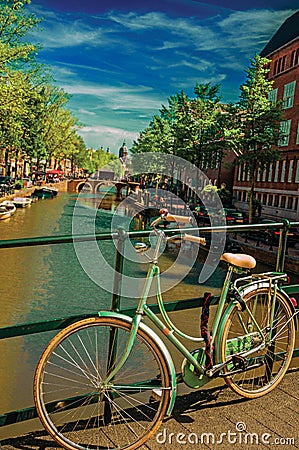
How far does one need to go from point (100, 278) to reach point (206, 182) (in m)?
29.2

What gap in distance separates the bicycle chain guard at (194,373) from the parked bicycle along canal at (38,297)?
430cm

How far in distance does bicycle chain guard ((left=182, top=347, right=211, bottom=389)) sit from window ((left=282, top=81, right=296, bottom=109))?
130 feet

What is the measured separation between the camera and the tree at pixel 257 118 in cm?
3031

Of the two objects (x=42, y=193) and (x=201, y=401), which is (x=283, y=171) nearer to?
(x=42, y=193)

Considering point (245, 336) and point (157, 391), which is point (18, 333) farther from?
point (245, 336)

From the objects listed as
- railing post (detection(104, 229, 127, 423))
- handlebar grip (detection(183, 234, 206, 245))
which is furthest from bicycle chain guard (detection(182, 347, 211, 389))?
handlebar grip (detection(183, 234, 206, 245))

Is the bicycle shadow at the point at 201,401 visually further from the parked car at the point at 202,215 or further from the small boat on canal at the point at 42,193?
the small boat on canal at the point at 42,193

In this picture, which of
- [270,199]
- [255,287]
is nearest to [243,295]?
[255,287]

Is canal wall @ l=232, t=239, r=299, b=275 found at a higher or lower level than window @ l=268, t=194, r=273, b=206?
lower

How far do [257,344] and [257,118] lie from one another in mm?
27987

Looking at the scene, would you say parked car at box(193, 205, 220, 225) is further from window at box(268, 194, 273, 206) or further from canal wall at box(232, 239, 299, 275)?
window at box(268, 194, 273, 206)

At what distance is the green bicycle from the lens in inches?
116

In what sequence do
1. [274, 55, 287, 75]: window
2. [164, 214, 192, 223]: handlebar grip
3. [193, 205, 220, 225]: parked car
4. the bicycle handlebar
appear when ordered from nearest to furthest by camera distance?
1. the bicycle handlebar
2. [164, 214, 192, 223]: handlebar grip
3. [193, 205, 220, 225]: parked car
4. [274, 55, 287, 75]: window

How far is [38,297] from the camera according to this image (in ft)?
65.2
